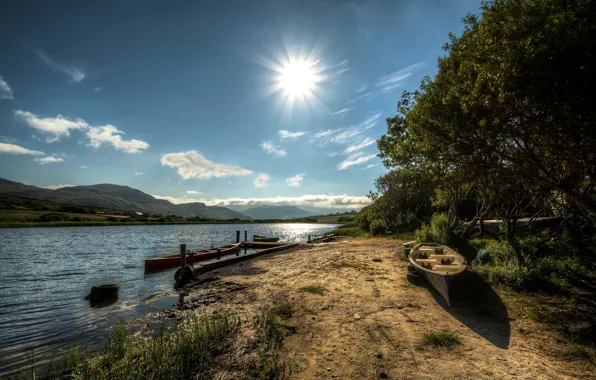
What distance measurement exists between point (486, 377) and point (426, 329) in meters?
2.58

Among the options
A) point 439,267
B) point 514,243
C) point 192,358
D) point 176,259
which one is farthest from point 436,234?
point 176,259

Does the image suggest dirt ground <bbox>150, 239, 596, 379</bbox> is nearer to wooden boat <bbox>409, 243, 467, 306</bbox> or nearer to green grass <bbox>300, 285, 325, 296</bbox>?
green grass <bbox>300, 285, 325, 296</bbox>

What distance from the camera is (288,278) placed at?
16.5 m

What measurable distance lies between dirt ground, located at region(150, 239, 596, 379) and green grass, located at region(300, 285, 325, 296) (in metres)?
0.21

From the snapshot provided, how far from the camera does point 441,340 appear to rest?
734 cm

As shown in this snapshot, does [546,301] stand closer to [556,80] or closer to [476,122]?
[476,122]

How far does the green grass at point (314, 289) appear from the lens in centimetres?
1282

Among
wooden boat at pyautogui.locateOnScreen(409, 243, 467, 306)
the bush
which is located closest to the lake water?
wooden boat at pyautogui.locateOnScreen(409, 243, 467, 306)

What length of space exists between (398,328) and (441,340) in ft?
4.52

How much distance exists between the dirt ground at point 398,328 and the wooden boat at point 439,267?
55 centimetres

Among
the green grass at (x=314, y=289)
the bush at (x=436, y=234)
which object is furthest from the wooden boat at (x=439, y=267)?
the green grass at (x=314, y=289)

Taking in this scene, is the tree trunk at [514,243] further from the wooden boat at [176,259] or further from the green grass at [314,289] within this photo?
the wooden boat at [176,259]

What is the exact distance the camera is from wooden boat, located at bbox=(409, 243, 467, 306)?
410 inches

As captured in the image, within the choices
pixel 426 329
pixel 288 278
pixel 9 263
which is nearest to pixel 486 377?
pixel 426 329
